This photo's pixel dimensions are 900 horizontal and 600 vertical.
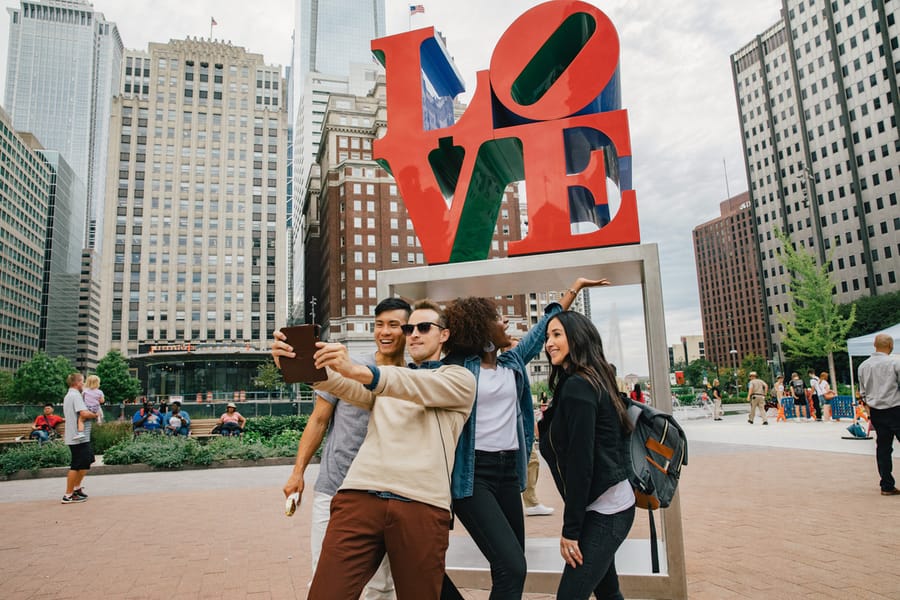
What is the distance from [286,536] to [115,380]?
68.0 metres

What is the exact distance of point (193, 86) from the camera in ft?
275

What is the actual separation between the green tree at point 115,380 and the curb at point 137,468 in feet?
193

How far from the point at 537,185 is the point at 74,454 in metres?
7.72

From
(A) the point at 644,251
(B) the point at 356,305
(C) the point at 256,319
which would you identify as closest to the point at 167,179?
(C) the point at 256,319

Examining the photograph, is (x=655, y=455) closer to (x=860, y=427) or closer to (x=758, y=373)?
(x=860, y=427)

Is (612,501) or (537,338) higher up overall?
(537,338)

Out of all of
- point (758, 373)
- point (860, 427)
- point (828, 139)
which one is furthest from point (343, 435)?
point (828, 139)

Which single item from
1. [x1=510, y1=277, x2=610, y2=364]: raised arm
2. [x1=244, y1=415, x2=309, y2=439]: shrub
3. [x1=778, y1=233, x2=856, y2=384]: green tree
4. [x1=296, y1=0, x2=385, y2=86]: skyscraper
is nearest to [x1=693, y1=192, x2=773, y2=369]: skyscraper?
[x1=778, y1=233, x2=856, y2=384]: green tree

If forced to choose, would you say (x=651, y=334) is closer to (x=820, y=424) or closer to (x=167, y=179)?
(x=820, y=424)

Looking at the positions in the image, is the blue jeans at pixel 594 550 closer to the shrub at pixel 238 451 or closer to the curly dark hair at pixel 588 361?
the curly dark hair at pixel 588 361

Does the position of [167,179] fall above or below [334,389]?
above

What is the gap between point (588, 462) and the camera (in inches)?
93.9

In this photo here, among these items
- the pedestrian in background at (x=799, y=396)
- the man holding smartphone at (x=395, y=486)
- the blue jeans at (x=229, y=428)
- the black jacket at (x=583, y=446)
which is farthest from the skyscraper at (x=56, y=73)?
the black jacket at (x=583, y=446)

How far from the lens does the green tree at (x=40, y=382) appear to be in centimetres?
6362
